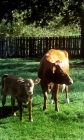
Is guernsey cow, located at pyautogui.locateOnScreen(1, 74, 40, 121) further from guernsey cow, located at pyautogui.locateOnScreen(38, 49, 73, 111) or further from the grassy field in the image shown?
guernsey cow, located at pyautogui.locateOnScreen(38, 49, 73, 111)

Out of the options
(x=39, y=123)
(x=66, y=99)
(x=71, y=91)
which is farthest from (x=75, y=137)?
(x=71, y=91)

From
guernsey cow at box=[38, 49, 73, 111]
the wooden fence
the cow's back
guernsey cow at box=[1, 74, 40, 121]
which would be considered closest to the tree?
the wooden fence

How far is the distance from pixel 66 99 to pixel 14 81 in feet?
7.46

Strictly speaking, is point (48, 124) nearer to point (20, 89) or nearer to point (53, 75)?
point (20, 89)

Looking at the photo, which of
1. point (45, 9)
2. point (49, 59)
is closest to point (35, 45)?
point (45, 9)

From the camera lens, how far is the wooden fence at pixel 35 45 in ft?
92.5

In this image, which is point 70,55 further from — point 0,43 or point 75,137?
point 75,137

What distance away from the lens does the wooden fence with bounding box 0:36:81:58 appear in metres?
→ 28.2

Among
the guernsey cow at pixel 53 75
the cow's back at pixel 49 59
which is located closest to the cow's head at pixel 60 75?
the guernsey cow at pixel 53 75

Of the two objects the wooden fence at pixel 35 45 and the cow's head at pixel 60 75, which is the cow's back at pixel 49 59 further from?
the wooden fence at pixel 35 45

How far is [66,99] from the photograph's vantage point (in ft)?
32.9

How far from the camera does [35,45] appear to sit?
28641 millimetres

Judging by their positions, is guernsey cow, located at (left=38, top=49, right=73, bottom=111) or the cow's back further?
the cow's back

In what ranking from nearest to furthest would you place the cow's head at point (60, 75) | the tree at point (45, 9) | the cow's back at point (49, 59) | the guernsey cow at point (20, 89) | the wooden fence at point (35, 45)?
the guernsey cow at point (20, 89), the cow's head at point (60, 75), the cow's back at point (49, 59), the tree at point (45, 9), the wooden fence at point (35, 45)
